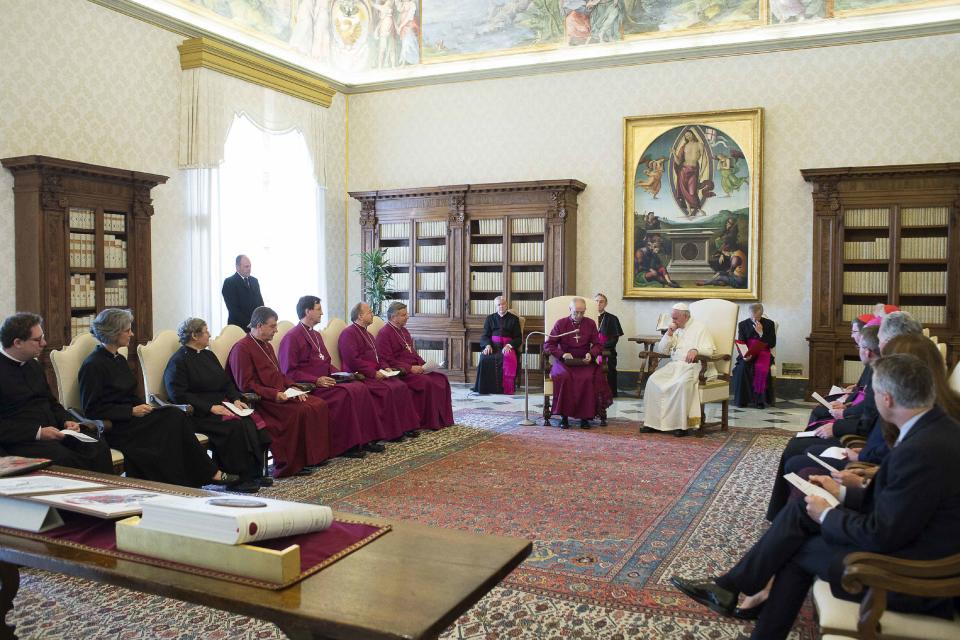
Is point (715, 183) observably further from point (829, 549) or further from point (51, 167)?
point (829, 549)

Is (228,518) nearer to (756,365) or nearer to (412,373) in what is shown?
(412,373)

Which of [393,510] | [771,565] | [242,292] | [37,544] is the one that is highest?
[242,292]

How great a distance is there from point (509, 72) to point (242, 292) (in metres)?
5.37

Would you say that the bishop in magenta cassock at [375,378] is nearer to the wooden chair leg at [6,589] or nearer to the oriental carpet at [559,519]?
the oriental carpet at [559,519]

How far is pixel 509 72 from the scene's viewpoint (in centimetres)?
1252

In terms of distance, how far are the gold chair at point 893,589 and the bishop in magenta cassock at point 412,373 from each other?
6134 mm

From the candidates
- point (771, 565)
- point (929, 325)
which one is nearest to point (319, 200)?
point (929, 325)

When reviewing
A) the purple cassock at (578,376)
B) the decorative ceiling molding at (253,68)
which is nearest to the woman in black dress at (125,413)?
the purple cassock at (578,376)

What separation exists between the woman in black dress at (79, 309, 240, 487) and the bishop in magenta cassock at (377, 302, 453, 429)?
9.93 feet

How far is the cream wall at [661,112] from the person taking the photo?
1052 centimetres

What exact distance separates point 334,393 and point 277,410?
73 centimetres

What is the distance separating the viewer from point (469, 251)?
12.5 metres

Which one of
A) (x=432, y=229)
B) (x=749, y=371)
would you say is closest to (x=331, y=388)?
(x=749, y=371)

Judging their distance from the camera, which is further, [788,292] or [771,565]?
[788,292]
